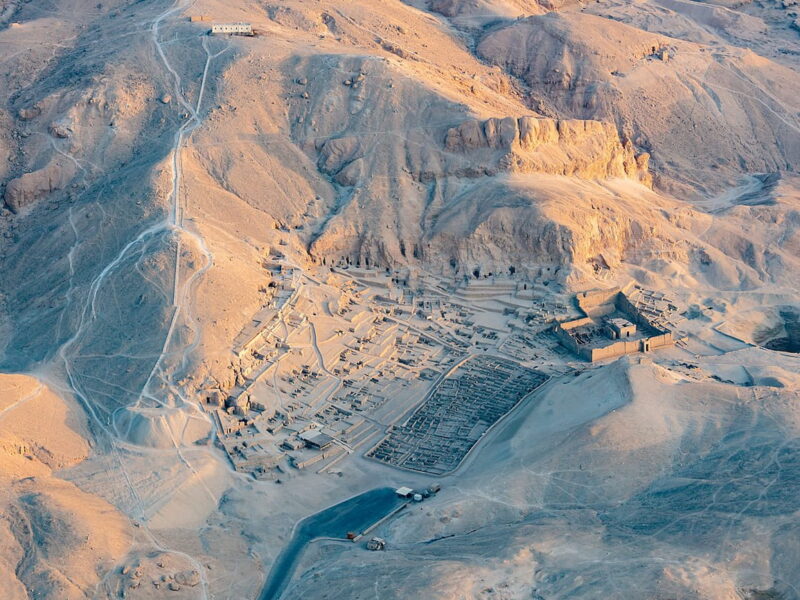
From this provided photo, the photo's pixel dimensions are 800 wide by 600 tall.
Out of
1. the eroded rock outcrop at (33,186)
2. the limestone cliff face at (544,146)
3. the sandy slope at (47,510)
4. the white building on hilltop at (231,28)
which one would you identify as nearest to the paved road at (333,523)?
the sandy slope at (47,510)

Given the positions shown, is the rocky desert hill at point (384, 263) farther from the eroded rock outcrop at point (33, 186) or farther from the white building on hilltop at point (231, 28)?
the white building on hilltop at point (231, 28)

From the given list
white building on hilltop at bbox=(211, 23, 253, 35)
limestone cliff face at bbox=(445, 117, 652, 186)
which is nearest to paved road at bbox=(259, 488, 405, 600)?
limestone cliff face at bbox=(445, 117, 652, 186)

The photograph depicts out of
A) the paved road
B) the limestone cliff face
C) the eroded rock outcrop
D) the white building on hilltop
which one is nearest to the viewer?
the paved road

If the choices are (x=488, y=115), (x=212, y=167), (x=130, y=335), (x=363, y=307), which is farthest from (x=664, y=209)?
(x=130, y=335)

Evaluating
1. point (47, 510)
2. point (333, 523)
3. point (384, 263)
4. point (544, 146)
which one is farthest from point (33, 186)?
point (333, 523)

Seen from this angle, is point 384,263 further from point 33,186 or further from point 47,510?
point 47,510

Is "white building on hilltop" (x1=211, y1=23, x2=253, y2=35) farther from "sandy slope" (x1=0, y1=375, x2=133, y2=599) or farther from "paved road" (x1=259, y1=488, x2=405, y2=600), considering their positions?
"paved road" (x1=259, y1=488, x2=405, y2=600)
